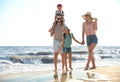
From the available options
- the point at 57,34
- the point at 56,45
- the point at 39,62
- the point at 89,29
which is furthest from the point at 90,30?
the point at 39,62

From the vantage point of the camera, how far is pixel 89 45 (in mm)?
8844

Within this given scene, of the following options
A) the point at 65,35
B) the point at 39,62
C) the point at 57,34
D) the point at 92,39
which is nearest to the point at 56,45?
the point at 57,34

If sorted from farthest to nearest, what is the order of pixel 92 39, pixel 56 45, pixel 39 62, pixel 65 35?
pixel 39 62
pixel 92 39
pixel 65 35
pixel 56 45

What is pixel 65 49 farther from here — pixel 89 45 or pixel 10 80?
pixel 10 80

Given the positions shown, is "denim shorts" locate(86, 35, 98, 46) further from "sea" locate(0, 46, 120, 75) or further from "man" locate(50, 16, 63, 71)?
"sea" locate(0, 46, 120, 75)

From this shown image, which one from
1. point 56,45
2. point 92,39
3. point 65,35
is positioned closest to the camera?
point 56,45

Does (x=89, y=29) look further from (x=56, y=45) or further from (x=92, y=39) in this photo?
(x=56, y=45)

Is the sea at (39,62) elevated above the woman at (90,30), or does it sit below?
below

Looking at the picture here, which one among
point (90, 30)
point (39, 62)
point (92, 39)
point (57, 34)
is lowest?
point (39, 62)

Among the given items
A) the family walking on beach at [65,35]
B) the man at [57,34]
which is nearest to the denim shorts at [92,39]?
the family walking on beach at [65,35]

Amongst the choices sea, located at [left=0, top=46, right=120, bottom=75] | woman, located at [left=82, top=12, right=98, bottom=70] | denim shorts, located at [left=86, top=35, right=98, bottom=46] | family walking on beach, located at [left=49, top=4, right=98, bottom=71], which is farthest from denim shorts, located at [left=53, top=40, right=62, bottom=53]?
sea, located at [left=0, top=46, right=120, bottom=75]

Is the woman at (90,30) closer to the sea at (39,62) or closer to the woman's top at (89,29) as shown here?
the woman's top at (89,29)

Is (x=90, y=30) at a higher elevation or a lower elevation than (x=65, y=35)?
higher

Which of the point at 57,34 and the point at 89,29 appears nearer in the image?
the point at 57,34
